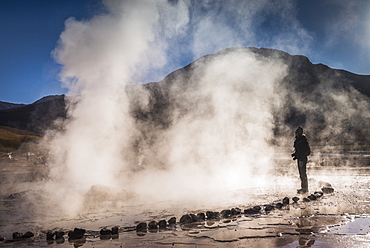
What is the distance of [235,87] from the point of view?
35.1m

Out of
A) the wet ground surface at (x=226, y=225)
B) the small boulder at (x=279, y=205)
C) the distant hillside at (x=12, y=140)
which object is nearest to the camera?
the wet ground surface at (x=226, y=225)

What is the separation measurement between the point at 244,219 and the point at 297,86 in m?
98.8

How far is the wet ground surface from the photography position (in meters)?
4.44

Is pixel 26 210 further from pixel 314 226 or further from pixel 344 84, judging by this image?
pixel 344 84

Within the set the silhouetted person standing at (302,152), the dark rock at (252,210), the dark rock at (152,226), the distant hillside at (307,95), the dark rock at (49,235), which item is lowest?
the dark rock at (49,235)

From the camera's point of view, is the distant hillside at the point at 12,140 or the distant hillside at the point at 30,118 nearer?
the distant hillside at the point at 12,140

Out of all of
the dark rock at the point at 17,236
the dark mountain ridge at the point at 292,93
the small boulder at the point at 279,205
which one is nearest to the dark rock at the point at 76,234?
the dark rock at the point at 17,236

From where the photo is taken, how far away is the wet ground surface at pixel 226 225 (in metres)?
4.44

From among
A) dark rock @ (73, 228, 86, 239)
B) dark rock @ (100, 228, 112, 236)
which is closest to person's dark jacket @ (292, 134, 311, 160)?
dark rock @ (100, 228, 112, 236)

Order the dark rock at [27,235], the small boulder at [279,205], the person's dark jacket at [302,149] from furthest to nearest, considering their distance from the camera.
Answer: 1. the person's dark jacket at [302,149]
2. the small boulder at [279,205]
3. the dark rock at [27,235]

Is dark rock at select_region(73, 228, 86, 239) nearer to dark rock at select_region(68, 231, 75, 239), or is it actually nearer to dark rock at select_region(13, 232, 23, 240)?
dark rock at select_region(68, 231, 75, 239)

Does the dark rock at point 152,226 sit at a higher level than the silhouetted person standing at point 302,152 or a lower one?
lower

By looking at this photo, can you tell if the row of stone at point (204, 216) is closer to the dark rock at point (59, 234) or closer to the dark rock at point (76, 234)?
the dark rock at point (76, 234)

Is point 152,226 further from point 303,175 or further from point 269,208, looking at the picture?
point 303,175
